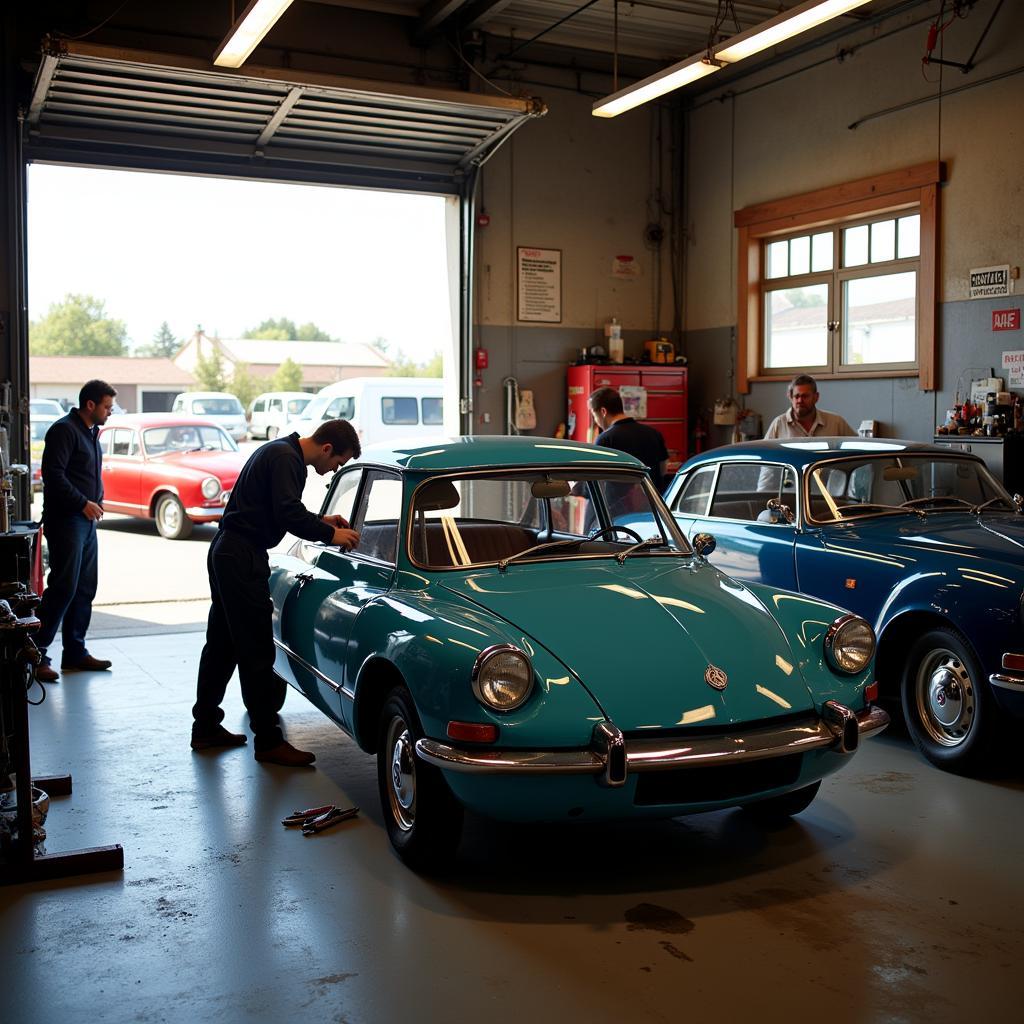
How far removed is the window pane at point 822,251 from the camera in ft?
32.5

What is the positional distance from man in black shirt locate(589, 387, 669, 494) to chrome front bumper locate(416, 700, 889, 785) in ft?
14.0

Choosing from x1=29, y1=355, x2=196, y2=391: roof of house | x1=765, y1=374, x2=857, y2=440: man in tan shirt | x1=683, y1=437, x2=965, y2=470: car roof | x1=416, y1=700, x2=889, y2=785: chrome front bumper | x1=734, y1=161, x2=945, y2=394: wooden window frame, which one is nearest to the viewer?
x1=416, y1=700, x2=889, y2=785: chrome front bumper

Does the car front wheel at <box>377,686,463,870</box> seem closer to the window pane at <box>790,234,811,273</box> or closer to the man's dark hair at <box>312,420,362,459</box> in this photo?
the man's dark hair at <box>312,420,362,459</box>

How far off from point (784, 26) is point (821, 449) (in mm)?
2858

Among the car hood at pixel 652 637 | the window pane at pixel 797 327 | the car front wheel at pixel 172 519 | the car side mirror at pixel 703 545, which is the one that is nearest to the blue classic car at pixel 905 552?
the car side mirror at pixel 703 545

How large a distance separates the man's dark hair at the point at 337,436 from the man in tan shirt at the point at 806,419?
337cm

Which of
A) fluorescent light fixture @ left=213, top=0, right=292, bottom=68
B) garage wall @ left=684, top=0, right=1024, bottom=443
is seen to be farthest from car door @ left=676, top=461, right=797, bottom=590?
fluorescent light fixture @ left=213, top=0, right=292, bottom=68

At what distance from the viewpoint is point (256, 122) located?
9.05m

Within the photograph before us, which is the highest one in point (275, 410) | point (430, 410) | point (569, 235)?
point (569, 235)

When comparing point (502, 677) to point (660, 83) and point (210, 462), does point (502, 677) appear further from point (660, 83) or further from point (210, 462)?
point (210, 462)

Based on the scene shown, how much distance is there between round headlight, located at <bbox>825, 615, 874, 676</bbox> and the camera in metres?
4.00

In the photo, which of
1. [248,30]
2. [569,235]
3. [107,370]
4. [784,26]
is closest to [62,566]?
[248,30]

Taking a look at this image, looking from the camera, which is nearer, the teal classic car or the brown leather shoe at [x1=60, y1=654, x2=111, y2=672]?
the teal classic car

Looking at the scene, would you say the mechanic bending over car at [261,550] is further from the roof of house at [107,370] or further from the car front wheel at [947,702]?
the roof of house at [107,370]
